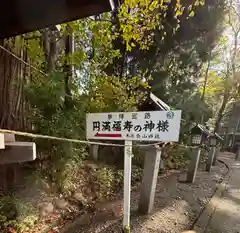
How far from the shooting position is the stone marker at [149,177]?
3.39m

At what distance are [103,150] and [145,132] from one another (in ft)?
12.1

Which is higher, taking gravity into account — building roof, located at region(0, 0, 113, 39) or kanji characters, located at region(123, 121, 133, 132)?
building roof, located at region(0, 0, 113, 39)

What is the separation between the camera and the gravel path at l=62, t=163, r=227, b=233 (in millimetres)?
3129

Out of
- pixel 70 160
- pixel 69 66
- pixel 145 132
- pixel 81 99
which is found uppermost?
pixel 69 66

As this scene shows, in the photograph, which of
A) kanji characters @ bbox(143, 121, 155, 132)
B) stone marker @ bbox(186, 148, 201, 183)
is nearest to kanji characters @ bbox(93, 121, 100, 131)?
kanji characters @ bbox(143, 121, 155, 132)

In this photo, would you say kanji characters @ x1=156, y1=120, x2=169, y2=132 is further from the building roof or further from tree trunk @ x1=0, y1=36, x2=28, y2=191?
tree trunk @ x1=0, y1=36, x2=28, y2=191

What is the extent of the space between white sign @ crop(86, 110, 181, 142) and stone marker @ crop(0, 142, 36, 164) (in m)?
1.46

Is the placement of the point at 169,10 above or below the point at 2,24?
above

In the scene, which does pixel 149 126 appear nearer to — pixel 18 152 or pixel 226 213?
pixel 18 152

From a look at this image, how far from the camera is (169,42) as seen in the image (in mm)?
6168

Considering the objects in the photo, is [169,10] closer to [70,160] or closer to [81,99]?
[81,99]

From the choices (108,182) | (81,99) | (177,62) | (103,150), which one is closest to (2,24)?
(81,99)

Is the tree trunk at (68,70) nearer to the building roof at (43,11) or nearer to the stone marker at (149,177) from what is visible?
the building roof at (43,11)

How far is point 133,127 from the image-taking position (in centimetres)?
275
